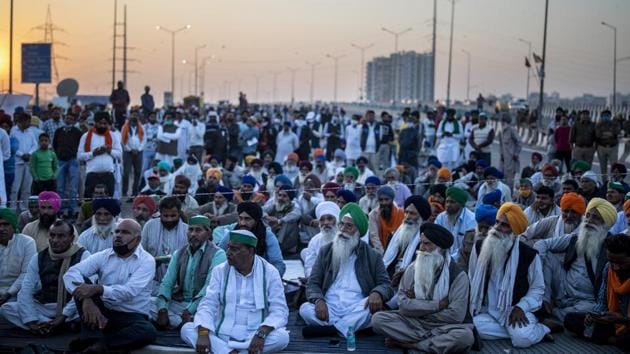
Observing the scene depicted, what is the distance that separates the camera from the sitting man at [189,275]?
8.10m

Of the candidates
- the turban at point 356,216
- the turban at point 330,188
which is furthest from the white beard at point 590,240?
the turban at point 330,188

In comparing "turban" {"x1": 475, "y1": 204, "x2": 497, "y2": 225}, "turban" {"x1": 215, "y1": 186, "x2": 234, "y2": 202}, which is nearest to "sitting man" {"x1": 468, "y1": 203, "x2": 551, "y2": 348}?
"turban" {"x1": 475, "y1": 204, "x2": 497, "y2": 225}

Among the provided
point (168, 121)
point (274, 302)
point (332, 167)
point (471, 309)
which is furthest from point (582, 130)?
point (274, 302)

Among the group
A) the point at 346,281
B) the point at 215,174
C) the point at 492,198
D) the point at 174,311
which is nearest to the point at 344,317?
the point at 346,281

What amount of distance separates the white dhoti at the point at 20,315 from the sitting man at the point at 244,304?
1679mm

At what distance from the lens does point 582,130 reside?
722 inches

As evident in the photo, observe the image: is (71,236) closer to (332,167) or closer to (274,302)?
(274,302)

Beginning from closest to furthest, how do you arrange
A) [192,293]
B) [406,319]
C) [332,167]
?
[406,319] → [192,293] → [332,167]

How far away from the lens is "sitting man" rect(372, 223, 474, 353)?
7.56 m

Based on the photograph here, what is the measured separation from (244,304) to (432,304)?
165 centimetres

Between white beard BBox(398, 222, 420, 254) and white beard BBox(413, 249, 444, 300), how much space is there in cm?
133

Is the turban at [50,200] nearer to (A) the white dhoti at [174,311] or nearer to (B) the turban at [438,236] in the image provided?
(A) the white dhoti at [174,311]

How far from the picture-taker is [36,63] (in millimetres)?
38562

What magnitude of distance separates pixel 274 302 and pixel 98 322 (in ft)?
4.83
